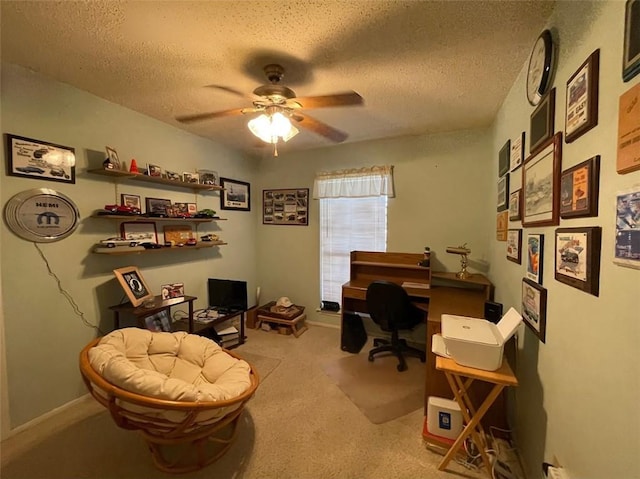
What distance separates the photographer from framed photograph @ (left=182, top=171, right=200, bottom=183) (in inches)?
113

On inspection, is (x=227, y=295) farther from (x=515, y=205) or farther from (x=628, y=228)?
(x=628, y=228)

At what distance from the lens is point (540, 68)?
4.56 ft

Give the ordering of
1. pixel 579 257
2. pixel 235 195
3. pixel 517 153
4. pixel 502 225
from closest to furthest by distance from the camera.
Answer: pixel 579 257 < pixel 517 153 < pixel 502 225 < pixel 235 195

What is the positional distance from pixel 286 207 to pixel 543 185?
3068 millimetres

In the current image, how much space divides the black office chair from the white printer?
3.27 ft

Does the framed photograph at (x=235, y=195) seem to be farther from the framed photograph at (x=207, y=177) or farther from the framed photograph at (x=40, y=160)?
the framed photograph at (x=40, y=160)

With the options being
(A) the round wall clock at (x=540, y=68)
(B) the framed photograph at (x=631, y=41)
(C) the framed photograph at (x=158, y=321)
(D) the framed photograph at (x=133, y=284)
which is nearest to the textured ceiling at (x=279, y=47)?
(A) the round wall clock at (x=540, y=68)

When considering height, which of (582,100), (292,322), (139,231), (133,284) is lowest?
(292,322)

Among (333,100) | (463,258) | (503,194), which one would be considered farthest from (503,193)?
(333,100)

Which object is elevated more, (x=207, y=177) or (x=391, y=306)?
(x=207, y=177)

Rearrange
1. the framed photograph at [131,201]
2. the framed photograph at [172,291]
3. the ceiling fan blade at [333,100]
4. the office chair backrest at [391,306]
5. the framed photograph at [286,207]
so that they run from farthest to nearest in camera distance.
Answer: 1. the framed photograph at [286,207]
2. the framed photograph at [172,291]
3. the office chair backrest at [391,306]
4. the framed photograph at [131,201]
5. the ceiling fan blade at [333,100]

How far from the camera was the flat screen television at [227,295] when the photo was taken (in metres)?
3.18

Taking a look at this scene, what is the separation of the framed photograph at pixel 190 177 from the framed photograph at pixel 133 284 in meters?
1.02

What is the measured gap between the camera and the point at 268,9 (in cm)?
131
